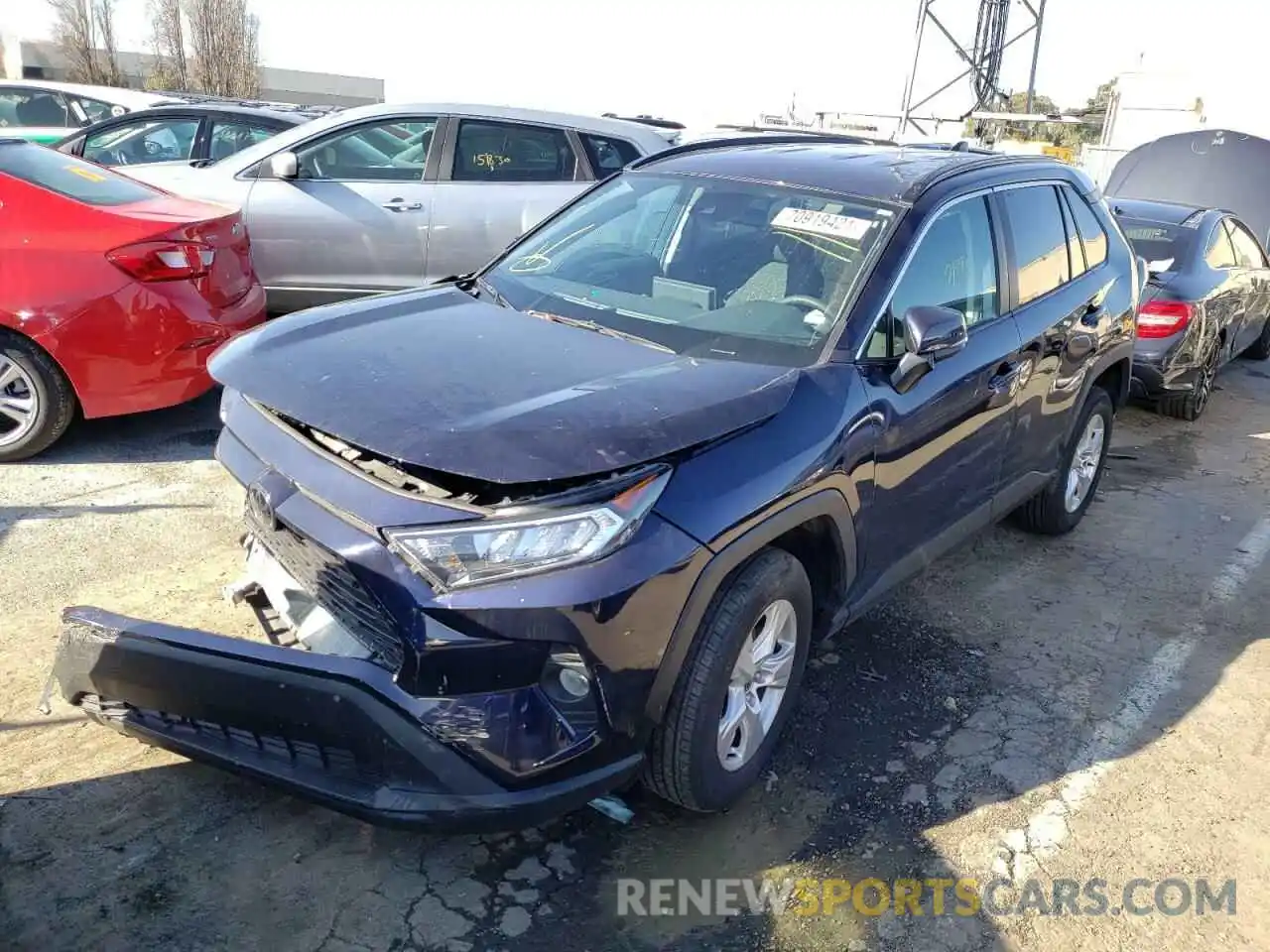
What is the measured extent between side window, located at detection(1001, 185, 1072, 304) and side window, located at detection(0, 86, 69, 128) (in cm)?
1187

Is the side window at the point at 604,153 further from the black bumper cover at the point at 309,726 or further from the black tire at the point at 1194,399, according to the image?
the black bumper cover at the point at 309,726

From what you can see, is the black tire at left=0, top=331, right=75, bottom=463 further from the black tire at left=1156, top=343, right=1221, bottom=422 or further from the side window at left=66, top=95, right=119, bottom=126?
the side window at left=66, top=95, right=119, bottom=126

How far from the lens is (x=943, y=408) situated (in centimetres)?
353

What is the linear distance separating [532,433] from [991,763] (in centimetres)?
198

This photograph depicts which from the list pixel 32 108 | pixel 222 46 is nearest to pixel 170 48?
pixel 222 46

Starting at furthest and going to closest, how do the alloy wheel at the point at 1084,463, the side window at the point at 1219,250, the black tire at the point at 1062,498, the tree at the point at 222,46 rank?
the tree at the point at 222,46 → the side window at the point at 1219,250 → the alloy wheel at the point at 1084,463 → the black tire at the point at 1062,498

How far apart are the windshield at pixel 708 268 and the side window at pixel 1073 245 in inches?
64.2

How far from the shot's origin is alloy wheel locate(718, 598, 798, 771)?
2.88 meters

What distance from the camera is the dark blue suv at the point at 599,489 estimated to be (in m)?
2.37

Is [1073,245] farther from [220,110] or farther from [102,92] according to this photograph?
[102,92]

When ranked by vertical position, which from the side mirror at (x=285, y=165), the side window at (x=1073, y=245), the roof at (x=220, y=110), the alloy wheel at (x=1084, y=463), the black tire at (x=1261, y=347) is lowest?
the black tire at (x=1261, y=347)

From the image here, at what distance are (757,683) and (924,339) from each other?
1158 millimetres

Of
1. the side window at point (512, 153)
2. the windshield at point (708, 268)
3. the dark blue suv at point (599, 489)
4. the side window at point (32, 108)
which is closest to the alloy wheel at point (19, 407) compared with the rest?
the dark blue suv at point (599, 489)

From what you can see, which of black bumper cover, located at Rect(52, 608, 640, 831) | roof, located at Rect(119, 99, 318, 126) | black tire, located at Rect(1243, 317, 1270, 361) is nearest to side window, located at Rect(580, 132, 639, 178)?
roof, located at Rect(119, 99, 318, 126)
